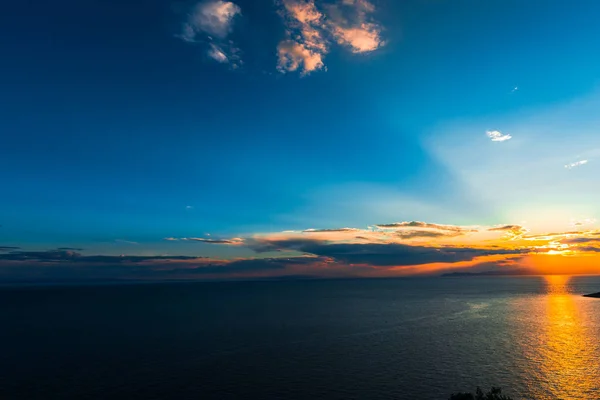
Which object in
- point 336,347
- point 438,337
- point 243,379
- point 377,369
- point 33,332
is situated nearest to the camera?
point 243,379

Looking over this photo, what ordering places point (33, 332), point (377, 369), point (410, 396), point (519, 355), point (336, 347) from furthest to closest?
1. point (33, 332)
2. point (336, 347)
3. point (519, 355)
4. point (377, 369)
5. point (410, 396)

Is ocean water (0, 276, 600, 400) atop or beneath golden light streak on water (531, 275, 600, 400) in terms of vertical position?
atop

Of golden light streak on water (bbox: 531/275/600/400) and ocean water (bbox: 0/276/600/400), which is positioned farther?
ocean water (bbox: 0/276/600/400)

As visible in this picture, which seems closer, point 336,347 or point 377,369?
point 377,369

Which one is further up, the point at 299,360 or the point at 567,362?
the point at 299,360

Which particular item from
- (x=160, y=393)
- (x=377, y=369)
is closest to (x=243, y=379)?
(x=160, y=393)

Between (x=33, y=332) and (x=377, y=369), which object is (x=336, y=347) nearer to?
(x=377, y=369)

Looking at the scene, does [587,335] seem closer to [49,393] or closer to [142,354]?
[142,354]

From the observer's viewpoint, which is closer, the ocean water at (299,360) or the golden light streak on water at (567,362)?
the golden light streak on water at (567,362)

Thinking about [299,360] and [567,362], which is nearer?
[567,362]

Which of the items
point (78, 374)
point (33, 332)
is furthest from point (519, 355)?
point (33, 332)

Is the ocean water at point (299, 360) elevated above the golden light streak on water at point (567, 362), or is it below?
above
